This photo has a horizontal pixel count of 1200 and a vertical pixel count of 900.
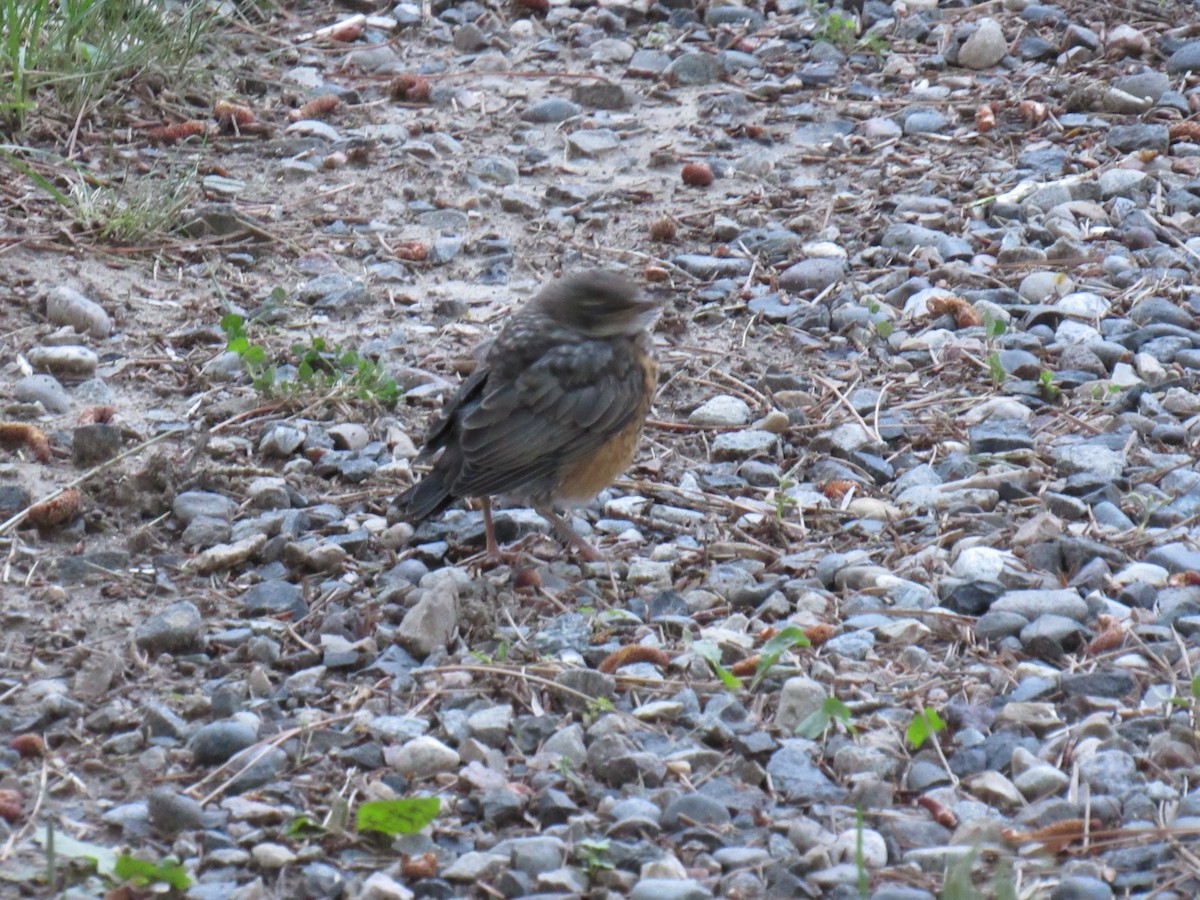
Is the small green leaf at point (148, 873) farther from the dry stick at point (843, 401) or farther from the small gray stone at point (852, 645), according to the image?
the dry stick at point (843, 401)

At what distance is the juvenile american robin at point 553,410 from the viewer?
4.81 m

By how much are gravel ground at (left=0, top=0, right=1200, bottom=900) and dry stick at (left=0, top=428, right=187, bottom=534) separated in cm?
2

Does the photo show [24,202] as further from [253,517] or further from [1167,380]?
[1167,380]

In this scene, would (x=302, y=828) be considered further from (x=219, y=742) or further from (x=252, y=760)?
(x=219, y=742)

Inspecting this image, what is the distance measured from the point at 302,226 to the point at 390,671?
3.17 metres

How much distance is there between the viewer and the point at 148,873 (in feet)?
10.7

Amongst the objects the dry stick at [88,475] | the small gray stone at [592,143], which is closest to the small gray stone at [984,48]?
the small gray stone at [592,143]

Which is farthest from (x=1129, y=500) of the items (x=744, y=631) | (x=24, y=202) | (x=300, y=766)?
(x=24, y=202)

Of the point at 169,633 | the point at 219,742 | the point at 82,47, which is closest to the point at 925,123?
the point at 82,47

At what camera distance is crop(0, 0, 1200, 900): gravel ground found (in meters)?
3.58

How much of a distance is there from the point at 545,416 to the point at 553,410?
31 millimetres

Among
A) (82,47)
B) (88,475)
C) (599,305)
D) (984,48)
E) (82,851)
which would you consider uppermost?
(82,47)

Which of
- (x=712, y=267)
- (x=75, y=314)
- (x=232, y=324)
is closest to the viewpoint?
(x=232, y=324)

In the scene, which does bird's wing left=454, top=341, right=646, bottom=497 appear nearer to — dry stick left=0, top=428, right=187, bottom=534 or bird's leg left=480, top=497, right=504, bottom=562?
bird's leg left=480, top=497, right=504, bottom=562
